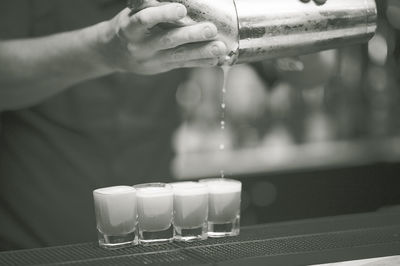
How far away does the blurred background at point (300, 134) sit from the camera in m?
2.99

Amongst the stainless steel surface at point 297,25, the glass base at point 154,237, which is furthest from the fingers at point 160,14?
the glass base at point 154,237

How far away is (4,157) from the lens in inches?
86.2

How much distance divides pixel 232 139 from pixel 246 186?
0.36m

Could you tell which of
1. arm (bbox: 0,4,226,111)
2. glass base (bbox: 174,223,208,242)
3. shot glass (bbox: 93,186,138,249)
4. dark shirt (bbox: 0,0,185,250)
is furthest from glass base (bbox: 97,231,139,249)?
dark shirt (bbox: 0,0,185,250)

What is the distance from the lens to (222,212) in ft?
5.37

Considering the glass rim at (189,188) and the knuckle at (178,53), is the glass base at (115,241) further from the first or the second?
the knuckle at (178,53)

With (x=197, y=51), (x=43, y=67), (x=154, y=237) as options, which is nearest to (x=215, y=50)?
(x=197, y=51)

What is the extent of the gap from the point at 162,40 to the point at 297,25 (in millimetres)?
352

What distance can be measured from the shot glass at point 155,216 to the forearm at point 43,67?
17.0 inches

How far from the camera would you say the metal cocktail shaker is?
4.87 feet

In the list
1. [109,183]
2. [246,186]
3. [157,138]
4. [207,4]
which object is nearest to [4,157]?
[109,183]

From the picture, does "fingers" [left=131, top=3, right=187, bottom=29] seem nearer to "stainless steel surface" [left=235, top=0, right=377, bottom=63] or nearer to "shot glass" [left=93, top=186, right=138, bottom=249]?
"stainless steel surface" [left=235, top=0, right=377, bottom=63]

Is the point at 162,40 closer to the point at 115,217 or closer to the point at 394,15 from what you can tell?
the point at 115,217

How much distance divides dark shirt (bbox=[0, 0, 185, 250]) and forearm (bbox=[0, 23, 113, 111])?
80 millimetres
